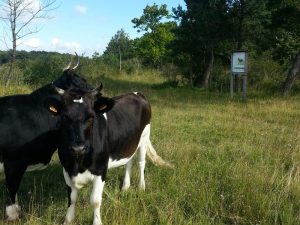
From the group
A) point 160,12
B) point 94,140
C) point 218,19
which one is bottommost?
point 94,140

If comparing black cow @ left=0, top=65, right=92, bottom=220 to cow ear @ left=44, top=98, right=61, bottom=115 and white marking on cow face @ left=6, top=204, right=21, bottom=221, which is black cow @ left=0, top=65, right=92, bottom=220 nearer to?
white marking on cow face @ left=6, top=204, right=21, bottom=221

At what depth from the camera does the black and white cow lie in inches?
164

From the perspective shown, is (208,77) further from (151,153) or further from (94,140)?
(94,140)

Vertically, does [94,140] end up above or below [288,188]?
above

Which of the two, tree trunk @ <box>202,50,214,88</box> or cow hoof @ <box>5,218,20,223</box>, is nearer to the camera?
cow hoof @ <box>5,218,20,223</box>

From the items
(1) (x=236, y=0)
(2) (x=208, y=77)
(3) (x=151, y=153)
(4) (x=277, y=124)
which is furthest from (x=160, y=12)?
(3) (x=151, y=153)

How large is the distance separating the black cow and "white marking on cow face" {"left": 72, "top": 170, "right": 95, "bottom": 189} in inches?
31.7

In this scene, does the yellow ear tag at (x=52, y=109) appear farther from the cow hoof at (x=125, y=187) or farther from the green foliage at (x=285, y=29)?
the green foliage at (x=285, y=29)

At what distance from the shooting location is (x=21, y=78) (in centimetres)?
1680

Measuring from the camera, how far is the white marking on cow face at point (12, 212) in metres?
4.88

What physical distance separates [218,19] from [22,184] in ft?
49.0

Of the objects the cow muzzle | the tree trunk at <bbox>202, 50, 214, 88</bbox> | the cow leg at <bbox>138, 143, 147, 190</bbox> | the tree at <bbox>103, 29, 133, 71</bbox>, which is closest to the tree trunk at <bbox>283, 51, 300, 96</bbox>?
the tree trunk at <bbox>202, 50, 214, 88</bbox>

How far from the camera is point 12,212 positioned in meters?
4.93

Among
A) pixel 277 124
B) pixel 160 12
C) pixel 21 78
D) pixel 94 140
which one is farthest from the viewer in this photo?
pixel 160 12
